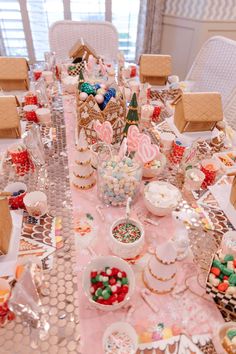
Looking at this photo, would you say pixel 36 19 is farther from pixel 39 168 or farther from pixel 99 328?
pixel 99 328

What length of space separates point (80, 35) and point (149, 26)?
1.29 metres

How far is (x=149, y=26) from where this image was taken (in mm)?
3635

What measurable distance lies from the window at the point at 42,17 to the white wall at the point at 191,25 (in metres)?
0.51

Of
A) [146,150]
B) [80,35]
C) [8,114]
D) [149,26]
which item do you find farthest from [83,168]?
[149,26]

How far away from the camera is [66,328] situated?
2.55 ft

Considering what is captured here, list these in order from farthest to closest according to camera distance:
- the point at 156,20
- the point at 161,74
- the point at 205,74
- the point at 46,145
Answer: the point at 156,20 → the point at 205,74 → the point at 161,74 → the point at 46,145

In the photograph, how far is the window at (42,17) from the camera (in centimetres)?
358

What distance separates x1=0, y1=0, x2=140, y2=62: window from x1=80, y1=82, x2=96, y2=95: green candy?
277 centimetres

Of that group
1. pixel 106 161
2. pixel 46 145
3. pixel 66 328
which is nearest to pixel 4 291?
pixel 66 328

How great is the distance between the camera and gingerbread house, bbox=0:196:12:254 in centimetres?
91

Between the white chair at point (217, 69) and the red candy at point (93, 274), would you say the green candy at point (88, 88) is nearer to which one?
the red candy at point (93, 274)

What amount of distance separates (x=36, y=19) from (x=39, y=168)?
315 cm

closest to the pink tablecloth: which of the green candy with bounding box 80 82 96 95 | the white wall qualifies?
the green candy with bounding box 80 82 96 95

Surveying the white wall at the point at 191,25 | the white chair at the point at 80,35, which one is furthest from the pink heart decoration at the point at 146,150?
the white wall at the point at 191,25
